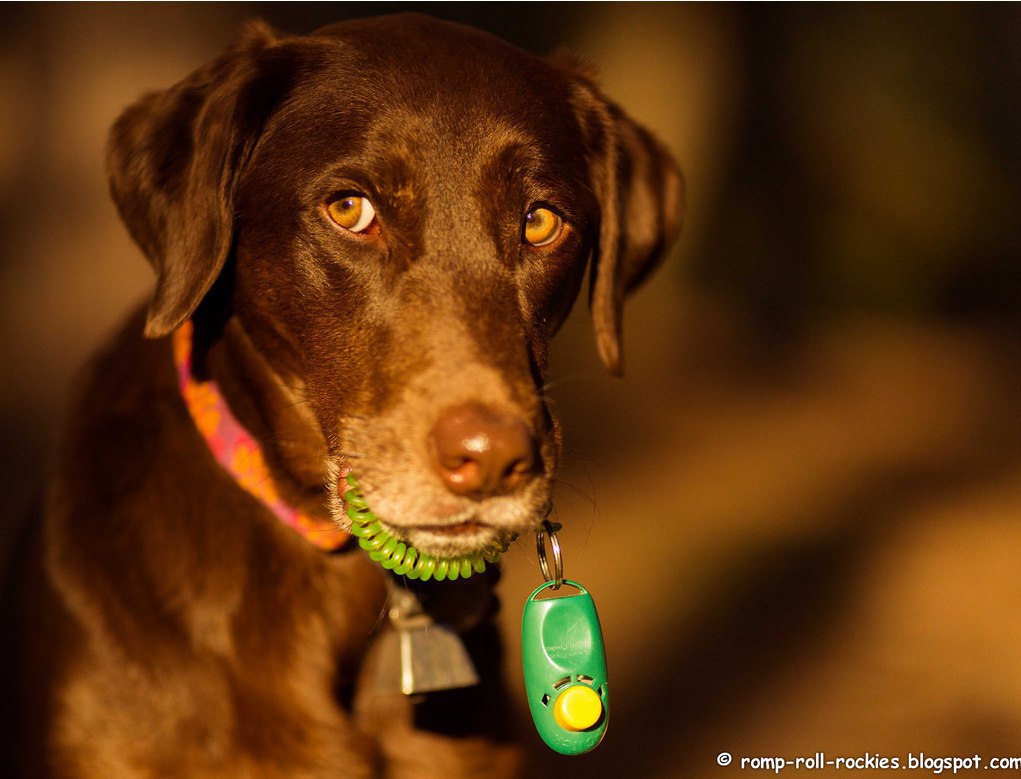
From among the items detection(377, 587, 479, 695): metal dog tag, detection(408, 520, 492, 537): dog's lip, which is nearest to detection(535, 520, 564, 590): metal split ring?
detection(408, 520, 492, 537): dog's lip

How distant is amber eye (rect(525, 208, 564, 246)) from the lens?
6.11 feet

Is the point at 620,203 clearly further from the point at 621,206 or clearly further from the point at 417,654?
the point at 417,654

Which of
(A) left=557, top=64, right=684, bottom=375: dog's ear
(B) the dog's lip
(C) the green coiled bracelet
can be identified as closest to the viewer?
(B) the dog's lip

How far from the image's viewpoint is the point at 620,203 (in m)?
2.21

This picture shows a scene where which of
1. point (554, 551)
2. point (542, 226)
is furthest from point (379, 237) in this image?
point (554, 551)

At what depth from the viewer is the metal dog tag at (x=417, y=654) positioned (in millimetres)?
1928

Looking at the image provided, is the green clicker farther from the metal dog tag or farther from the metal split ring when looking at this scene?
the metal dog tag

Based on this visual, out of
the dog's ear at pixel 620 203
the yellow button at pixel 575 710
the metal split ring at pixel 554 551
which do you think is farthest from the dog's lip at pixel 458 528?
the dog's ear at pixel 620 203

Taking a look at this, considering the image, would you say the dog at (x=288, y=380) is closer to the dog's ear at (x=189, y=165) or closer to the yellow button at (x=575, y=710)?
the dog's ear at (x=189, y=165)

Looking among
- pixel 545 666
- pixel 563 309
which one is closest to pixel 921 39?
pixel 563 309

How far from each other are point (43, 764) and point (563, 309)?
4.06ft

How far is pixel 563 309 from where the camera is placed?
204cm

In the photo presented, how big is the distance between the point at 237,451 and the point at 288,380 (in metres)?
0.15

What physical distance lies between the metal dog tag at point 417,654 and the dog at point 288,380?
3 cm
